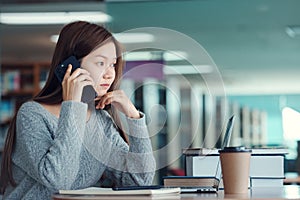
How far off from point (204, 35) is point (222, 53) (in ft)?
0.61

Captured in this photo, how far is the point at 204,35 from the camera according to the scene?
4777 millimetres

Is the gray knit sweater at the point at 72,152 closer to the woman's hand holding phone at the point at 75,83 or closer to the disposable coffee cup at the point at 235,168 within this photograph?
the woman's hand holding phone at the point at 75,83

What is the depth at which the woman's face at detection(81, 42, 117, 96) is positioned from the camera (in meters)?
1.83

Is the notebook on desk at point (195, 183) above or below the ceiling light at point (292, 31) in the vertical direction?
below

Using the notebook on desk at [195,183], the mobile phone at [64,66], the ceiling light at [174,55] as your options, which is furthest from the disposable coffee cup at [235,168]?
the ceiling light at [174,55]

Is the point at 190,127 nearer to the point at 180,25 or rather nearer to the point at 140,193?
the point at 140,193

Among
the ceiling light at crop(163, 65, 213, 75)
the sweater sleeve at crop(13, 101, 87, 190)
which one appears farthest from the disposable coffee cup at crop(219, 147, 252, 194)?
the ceiling light at crop(163, 65, 213, 75)

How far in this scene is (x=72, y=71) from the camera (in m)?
1.82

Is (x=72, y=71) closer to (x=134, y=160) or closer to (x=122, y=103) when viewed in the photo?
(x=122, y=103)

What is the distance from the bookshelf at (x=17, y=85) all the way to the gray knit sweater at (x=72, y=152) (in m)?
4.85

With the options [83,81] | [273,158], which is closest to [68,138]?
[83,81]

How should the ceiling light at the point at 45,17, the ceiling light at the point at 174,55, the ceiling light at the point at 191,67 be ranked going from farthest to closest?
the ceiling light at the point at 45,17, the ceiling light at the point at 191,67, the ceiling light at the point at 174,55

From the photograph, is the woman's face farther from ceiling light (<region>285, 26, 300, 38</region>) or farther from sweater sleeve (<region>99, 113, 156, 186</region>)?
ceiling light (<region>285, 26, 300, 38</region>)

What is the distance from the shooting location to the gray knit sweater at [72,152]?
170cm
